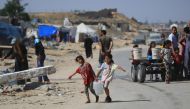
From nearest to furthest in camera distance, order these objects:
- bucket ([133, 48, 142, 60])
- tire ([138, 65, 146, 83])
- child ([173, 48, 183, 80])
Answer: tire ([138, 65, 146, 83]), child ([173, 48, 183, 80]), bucket ([133, 48, 142, 60])

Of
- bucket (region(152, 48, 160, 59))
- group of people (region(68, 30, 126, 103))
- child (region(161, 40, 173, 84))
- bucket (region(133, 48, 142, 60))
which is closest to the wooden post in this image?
bucket (region(133, 48, 142, 60))

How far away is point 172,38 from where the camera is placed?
19.8 meters

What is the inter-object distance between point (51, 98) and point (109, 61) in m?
2.66

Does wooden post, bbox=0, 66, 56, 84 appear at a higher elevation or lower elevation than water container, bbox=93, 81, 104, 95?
lower

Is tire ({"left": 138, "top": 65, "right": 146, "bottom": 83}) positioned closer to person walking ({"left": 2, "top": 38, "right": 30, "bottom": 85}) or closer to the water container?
person walking ({"left": 2, "top": 38, "right": 30, "bottom": 85})

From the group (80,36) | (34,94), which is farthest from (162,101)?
(80,36)

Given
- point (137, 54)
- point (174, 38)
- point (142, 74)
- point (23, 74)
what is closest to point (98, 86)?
point (23, 74)

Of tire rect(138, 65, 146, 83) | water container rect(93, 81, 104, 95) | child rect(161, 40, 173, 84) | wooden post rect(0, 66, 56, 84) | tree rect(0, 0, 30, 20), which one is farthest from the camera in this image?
tree rect(0, 0, 30, 20)

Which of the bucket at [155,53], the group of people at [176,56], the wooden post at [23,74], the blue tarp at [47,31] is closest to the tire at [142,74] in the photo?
the group of people at [176,56]

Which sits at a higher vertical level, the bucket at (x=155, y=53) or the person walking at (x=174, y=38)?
the person walking at (x=174, y=38)

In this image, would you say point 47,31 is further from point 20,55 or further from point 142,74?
point 142,74

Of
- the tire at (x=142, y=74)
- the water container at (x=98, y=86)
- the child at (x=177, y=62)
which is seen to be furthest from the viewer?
the child at (x=177, y=62)

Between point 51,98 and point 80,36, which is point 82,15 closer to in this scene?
point 80,36

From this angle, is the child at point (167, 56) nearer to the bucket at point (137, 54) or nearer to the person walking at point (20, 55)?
the bucket at point (137, 54)
